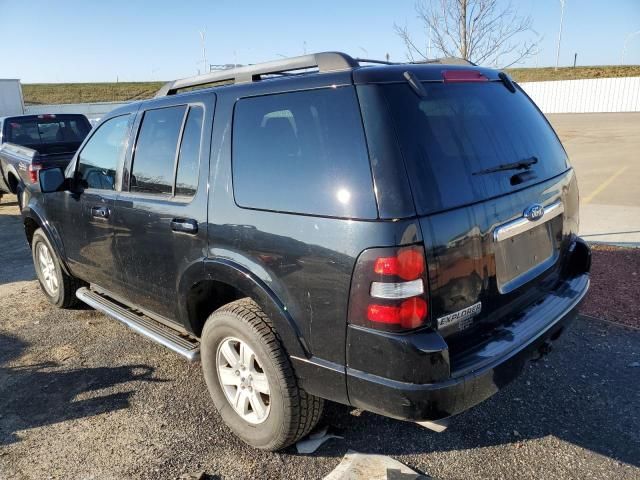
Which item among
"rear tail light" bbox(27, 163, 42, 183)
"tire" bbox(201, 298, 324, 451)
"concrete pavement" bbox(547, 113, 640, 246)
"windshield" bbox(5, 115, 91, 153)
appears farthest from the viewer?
"windshield" bbox(5, 115, 91, 153)

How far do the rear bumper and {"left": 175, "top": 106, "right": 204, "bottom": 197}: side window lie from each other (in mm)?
1428

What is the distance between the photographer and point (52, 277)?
4.95m

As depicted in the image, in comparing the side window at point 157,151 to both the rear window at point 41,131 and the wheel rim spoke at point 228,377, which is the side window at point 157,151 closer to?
the wheel rim spoke at point 228,377

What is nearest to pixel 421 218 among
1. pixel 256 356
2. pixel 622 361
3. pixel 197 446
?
pixel 256 356

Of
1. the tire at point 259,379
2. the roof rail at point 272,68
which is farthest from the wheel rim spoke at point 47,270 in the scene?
the tire at point 259,379

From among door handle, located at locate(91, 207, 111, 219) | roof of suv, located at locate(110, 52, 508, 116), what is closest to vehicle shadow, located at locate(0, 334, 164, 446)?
door handle, located at locate(91, 207, 111, 219)

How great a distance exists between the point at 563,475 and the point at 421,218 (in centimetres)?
159

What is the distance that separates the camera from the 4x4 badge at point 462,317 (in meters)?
2.13

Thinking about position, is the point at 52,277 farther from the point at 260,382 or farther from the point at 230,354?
the point at 260,382

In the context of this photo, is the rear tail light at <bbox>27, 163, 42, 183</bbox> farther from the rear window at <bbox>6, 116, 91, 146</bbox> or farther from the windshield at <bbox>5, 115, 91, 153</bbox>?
the rear window at <bbox>6, 116, 91, 146</bbox>

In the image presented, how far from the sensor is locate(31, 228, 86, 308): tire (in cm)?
468

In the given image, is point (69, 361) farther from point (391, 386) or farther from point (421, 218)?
point (421, 218)

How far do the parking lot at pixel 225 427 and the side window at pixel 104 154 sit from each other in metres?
1.38

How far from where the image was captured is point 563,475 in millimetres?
2502
